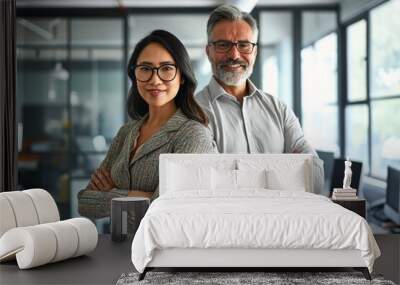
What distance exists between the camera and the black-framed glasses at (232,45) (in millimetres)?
6789

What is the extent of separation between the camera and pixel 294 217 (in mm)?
4715

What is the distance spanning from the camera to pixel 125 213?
6164 mm

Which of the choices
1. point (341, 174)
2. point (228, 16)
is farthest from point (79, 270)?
point (228, 16)

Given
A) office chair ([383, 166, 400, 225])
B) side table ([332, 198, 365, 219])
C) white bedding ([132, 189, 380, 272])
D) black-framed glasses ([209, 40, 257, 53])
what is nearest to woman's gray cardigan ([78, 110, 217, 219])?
black-framed glasses ([209, 40, 257, 53])

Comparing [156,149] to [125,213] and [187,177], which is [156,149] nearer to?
[187,177]

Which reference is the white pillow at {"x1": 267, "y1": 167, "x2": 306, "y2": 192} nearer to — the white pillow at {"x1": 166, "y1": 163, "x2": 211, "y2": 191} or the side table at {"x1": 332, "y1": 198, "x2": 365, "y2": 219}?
the side table at {"x1": 332, "y1": 198, "x2": 365, "y2": 219}

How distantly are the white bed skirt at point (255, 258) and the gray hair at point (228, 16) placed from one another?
9.50 ft

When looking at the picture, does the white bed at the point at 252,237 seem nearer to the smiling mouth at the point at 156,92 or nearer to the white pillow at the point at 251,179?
the white pillow at the point at 251,179

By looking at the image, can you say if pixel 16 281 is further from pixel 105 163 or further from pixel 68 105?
pixel 68 105

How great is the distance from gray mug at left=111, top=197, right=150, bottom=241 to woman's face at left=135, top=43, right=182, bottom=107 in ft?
3.22

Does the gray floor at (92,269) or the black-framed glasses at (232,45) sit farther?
the black-framed glasses at (232,45)

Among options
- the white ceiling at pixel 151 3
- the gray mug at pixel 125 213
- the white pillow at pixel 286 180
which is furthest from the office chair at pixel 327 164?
the gray mug at pixel 125 213

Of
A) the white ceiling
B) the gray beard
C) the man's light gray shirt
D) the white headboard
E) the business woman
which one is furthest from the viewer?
the white ceiling

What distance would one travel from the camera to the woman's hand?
7.03 m
